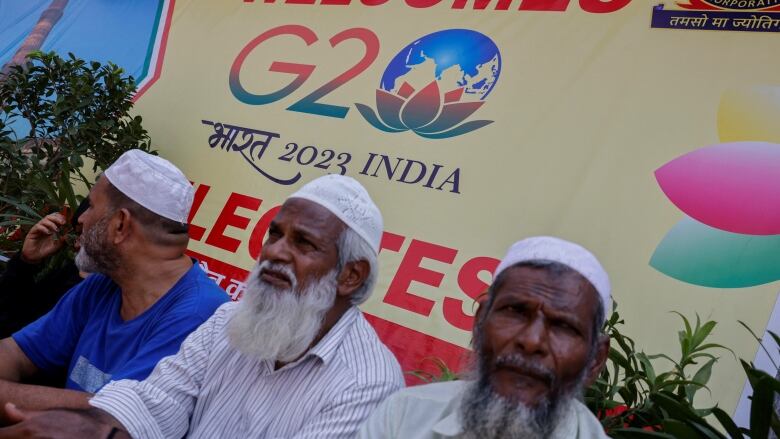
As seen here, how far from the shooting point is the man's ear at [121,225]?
9.56 feet

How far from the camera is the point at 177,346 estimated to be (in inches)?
104

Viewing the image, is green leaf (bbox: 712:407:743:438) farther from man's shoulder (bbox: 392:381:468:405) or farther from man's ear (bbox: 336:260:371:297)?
man's ear (bbox: 336:260:371:297)

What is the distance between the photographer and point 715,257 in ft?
10.4

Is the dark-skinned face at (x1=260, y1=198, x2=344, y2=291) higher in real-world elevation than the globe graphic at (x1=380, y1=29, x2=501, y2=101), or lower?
lower

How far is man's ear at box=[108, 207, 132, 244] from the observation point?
9.56 ft

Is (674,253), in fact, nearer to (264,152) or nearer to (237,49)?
(264,152)

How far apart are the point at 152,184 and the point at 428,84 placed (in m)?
1.71

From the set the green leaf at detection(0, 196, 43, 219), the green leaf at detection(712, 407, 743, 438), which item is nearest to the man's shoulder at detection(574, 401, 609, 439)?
the green leaf at detection(712, 407, 743, 438)

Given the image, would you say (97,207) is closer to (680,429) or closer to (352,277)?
(352,277)

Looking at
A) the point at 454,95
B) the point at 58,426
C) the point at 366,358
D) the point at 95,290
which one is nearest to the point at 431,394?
the point at 366,358

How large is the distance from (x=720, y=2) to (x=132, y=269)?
2.76 meters

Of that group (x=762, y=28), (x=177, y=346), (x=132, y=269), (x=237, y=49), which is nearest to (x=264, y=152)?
(x=237, y=49)

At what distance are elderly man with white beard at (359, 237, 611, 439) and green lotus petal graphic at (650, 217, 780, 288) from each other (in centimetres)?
131

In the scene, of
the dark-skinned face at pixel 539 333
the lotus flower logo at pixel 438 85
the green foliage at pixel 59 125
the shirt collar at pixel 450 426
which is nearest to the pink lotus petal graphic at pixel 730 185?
the lotus flower logo at pixel 438 85
